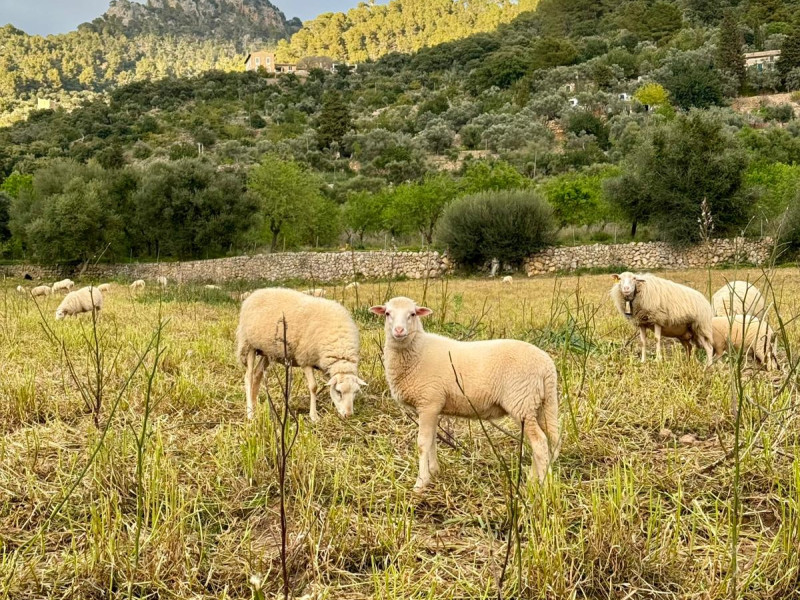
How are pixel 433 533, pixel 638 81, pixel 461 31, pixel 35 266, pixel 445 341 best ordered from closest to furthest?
pixel 433 533
pixel 445 341
pixel 35 266
pixel 638 81
pixel 461 31

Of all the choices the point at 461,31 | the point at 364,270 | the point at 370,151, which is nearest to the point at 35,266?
the point at 364,270

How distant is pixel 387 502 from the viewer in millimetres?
2658

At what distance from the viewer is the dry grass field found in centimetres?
218

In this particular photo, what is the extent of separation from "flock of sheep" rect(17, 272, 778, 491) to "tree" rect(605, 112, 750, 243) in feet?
87.3

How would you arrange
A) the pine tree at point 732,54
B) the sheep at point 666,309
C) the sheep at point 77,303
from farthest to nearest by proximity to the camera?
the pine tree at point 732,54 → the sheep at point 77,303 → the sheep at point 666,309

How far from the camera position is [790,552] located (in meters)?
2.17

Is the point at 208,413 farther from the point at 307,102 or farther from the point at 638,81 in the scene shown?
the point at 307,102

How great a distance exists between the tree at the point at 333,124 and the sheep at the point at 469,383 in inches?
3175

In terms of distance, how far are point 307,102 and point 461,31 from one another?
11037 centimetres

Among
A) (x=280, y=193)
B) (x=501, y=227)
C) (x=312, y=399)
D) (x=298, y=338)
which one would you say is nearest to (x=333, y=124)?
(x=280, y=193)

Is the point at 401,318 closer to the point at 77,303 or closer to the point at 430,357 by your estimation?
the point at 430,357

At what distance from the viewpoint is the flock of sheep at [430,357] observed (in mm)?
3244

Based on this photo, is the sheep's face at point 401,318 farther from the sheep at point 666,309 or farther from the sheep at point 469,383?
the sheep at point 666,309

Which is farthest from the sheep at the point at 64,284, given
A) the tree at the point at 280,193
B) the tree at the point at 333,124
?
the tree at the point at 333,124
